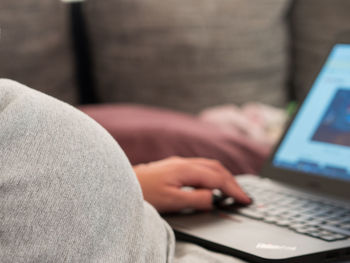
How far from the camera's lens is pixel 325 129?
2.60ft

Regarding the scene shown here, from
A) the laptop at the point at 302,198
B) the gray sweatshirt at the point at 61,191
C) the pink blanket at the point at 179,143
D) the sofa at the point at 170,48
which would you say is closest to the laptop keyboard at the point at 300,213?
the laptop at the point at 302,198

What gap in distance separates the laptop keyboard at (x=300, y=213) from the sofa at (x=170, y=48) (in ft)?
3.07

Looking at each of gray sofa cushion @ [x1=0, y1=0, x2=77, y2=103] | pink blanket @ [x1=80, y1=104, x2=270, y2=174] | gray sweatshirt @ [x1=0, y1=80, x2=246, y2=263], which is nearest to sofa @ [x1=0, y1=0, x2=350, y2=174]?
gray sofa cushion @ [x1=0, y1=0, x2=77, y2=103]

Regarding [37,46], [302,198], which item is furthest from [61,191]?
[37,46]

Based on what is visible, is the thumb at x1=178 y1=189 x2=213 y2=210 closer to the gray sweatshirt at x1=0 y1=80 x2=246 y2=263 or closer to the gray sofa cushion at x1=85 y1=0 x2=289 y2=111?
the gray sweatshirt at x1=0 y1=80 x2=246 y2=263

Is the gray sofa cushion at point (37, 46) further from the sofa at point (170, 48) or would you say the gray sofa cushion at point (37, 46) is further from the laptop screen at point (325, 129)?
the laptop screen at point (325, 129)

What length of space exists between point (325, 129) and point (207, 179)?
220mm

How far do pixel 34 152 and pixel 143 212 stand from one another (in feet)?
0.33

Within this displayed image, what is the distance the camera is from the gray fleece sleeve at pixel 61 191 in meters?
0.39

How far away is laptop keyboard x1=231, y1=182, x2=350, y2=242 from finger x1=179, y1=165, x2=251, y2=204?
30 millimetres

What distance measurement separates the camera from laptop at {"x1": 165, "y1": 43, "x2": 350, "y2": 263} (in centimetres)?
54

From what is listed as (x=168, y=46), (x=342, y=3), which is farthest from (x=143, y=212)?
(x=342, y=3)

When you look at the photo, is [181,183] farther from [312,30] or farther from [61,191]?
[312,30]

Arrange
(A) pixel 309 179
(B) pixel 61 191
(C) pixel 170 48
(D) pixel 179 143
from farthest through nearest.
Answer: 1. (C) pixel 170 48
2. (D) pixel 179 143
3. (A) pixel 309 179
4. (B) pixel 61 191
